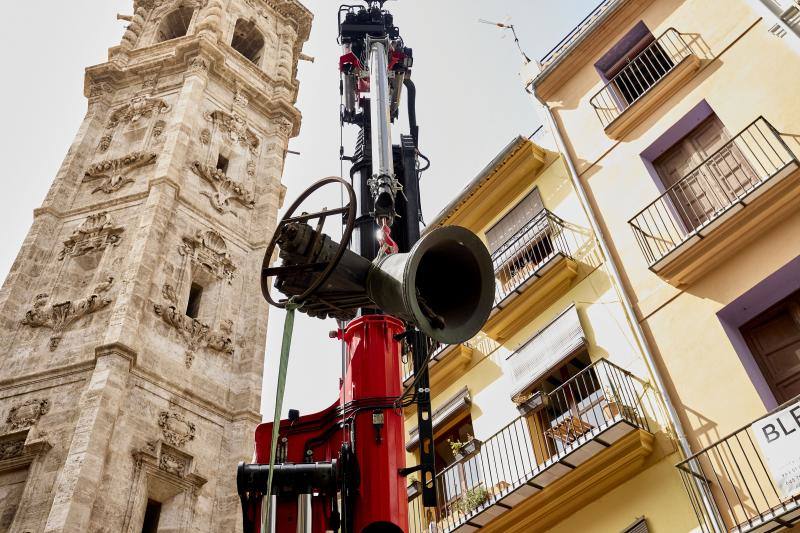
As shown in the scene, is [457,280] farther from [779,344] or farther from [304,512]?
[779,344]

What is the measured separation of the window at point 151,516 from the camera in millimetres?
13766

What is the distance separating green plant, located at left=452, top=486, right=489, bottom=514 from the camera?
907cm

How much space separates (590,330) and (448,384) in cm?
280

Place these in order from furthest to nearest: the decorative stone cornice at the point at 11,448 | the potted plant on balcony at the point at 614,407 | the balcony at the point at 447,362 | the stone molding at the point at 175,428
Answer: the stone molding at the point at 175,428, the decorative stone cornice at the point at 11,448, the balcony at the point at 447,362, the potted plant on balcony at the point at 614,407

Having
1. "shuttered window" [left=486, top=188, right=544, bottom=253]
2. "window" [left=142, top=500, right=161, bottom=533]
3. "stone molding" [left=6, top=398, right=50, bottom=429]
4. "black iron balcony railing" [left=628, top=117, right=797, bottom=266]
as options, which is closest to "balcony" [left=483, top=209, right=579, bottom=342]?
"shuttered window" [left=486, top=188, right=544, bottom=253]

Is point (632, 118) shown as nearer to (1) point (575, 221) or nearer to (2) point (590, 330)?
(1) point (575, 221)

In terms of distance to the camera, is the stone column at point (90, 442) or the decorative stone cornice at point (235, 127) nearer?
the stone column at point (90, 442)

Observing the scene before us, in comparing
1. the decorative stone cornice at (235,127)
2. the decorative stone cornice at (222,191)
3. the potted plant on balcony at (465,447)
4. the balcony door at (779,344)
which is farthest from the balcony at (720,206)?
the decorative stone cornice at (235,127)

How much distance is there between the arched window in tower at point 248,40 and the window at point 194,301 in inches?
521

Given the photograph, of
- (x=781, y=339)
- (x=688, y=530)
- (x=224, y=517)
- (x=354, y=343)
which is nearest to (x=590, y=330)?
(x=781, y=339)

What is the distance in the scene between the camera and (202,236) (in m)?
18.7

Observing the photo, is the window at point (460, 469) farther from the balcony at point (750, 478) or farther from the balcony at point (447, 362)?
the balcony at point (750, 478)

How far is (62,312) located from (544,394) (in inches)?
435

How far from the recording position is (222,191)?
67.4ft
